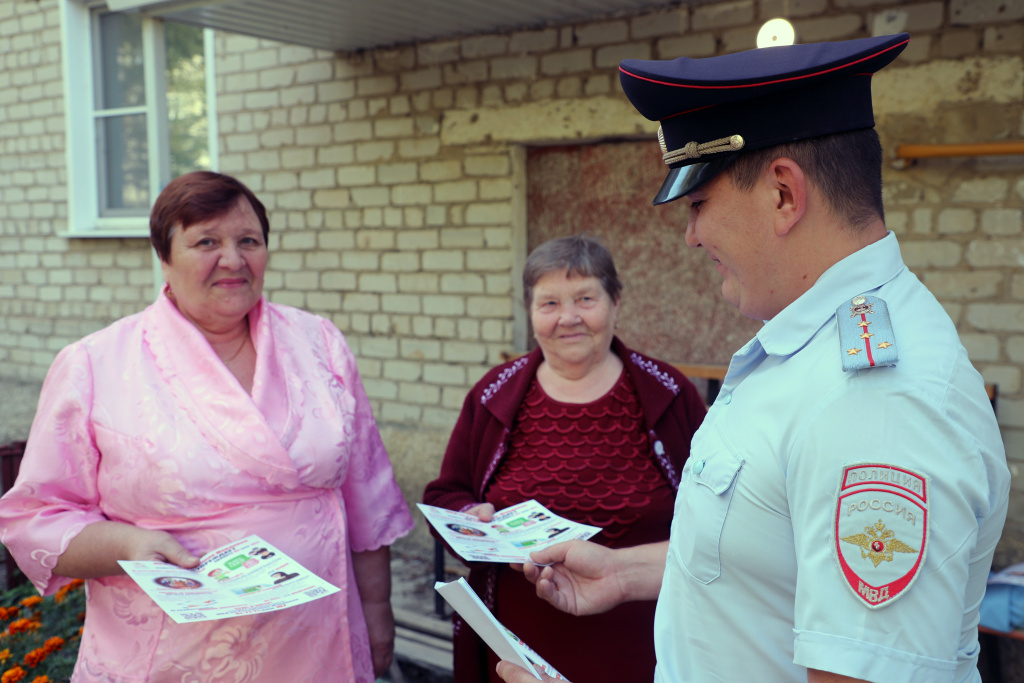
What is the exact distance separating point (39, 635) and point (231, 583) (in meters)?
1.62

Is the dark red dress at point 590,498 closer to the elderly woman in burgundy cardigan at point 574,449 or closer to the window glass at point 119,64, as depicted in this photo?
the elderly woman in burgundy cardigan at point 574,449

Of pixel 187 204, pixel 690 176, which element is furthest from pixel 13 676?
pixel 690 176

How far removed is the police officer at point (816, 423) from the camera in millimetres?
867

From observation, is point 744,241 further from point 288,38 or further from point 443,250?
point 288,38

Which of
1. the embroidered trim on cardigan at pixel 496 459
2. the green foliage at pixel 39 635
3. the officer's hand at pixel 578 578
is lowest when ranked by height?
the green foliage at pixel 39 635

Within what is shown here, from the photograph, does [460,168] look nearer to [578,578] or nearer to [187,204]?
[187,204]

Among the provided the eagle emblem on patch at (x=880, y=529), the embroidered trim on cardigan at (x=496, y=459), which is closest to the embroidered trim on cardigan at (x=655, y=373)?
the embroidered trim on cardigan at (x=496, y=459)

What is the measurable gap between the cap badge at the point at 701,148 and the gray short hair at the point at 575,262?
1202 mm

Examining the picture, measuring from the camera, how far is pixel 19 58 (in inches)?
287

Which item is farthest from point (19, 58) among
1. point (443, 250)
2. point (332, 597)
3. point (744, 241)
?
point (744, 241)

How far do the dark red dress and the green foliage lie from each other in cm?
136

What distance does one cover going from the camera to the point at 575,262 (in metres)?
2.44

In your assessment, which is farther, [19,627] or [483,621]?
[19,627]

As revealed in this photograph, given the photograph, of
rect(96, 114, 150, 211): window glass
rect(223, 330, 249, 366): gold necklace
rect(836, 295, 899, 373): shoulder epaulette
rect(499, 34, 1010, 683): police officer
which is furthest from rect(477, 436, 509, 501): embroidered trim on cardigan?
rect(96, 114, 150, 211): window glass
